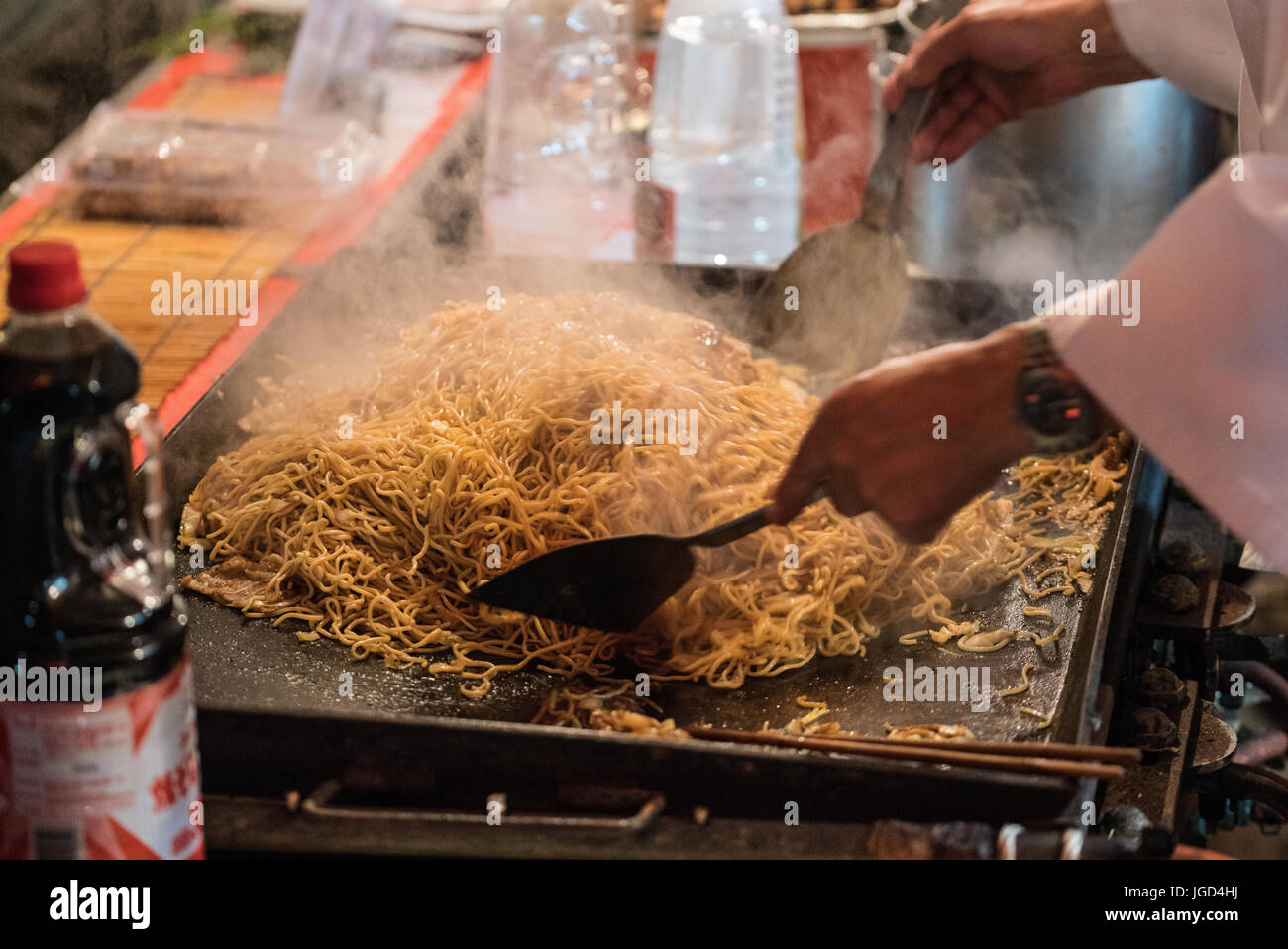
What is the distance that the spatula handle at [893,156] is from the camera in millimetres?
2986

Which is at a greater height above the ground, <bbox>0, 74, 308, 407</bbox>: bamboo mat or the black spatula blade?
Answer: <bbox>0, 74, 308, 407</bbox>: bamboo mat

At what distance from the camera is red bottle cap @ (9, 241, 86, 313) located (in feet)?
3.97

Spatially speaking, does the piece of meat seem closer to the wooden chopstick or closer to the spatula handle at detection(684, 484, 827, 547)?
the spatula handle at detection(684, 484, 827, 547)

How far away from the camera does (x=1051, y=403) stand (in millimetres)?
1806

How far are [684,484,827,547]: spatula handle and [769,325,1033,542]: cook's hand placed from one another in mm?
46

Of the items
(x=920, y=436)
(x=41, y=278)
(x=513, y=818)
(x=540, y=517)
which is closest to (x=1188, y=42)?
(x=920, y=436)

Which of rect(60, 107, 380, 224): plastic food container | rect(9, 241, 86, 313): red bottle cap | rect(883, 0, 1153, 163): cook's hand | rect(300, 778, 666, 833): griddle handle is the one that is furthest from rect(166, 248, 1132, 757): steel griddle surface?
rect(60, 107, 380, 224): plastic food container

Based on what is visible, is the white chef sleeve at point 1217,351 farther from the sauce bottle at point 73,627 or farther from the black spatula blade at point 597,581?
the sauce bottle at point 73,627

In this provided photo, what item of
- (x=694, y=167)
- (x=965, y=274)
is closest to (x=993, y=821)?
(x=965, y=274)

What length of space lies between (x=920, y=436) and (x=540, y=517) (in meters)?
0.95

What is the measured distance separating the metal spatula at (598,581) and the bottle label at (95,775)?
3.19 feet

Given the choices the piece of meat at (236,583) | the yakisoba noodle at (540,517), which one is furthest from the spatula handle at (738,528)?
the piece of meat at (236,583)

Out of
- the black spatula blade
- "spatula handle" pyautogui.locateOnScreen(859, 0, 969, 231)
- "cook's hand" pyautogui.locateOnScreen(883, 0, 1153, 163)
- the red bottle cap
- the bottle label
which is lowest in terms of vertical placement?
the black spatula blade

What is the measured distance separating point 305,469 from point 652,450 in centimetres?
76
